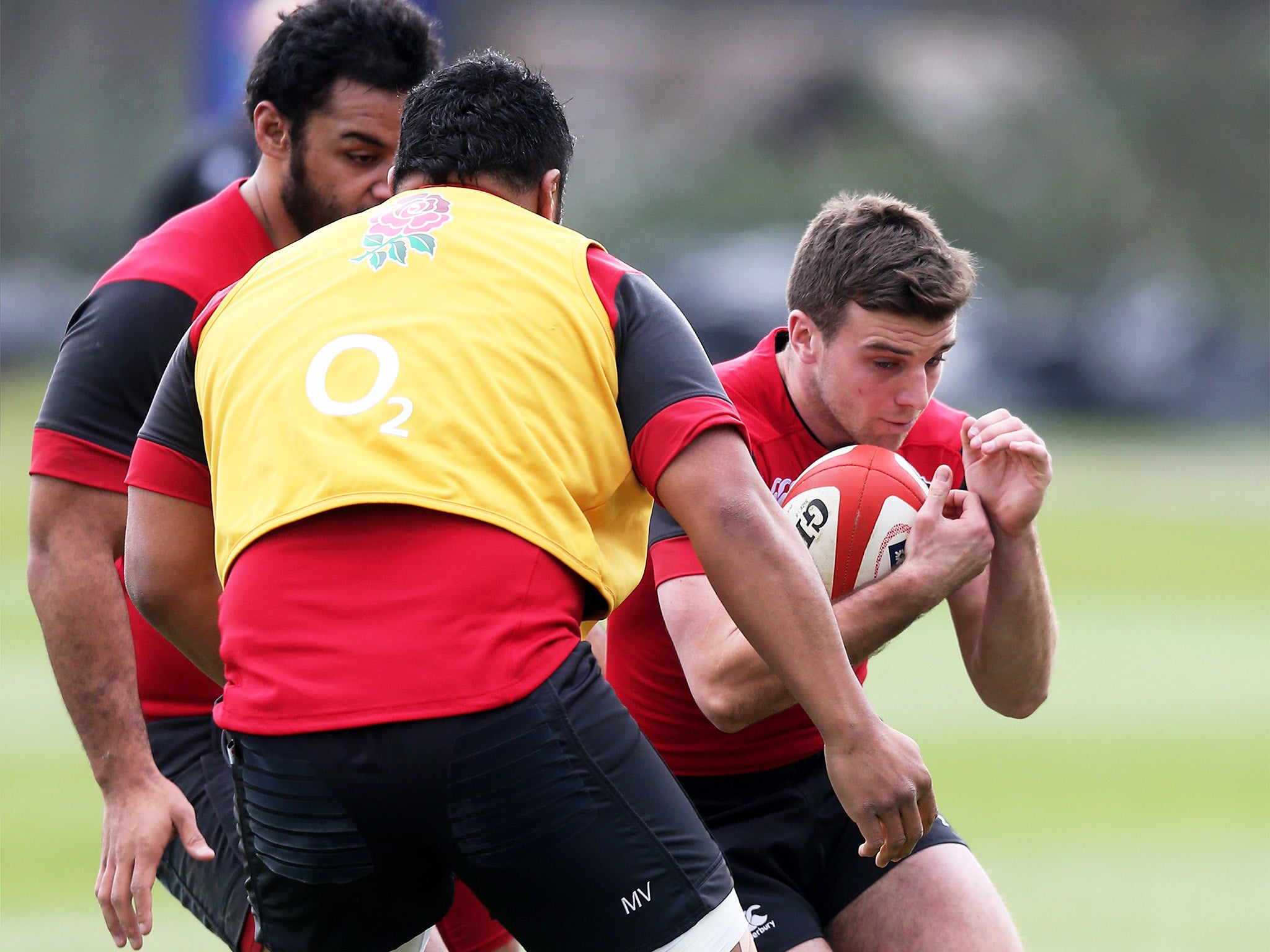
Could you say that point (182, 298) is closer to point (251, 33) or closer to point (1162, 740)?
point (251, 33)

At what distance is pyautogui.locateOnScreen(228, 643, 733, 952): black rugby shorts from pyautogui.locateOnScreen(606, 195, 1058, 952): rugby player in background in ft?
2.83

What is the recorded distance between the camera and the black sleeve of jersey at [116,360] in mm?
3844

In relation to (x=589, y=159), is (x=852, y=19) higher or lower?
higher

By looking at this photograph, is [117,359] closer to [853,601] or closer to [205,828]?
[205,828]

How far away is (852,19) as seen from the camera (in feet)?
160

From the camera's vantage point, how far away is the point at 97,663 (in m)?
3.74

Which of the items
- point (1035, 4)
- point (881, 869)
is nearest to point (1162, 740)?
point (881, 869)

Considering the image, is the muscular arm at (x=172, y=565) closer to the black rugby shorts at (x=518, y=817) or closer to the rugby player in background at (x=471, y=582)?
the rugby player in background at (x=471, y=582)

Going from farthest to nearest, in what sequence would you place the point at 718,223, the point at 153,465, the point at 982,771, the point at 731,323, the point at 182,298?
the point at 718,223 → the point at 731,323 → the point at 982,771 → the point at 182,298 → the point at 153,465

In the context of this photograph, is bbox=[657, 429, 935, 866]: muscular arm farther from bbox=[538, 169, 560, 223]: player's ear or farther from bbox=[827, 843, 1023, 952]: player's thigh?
bbox=[827, 843, 1023, 952]: player's thigh

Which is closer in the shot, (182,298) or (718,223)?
(182,298)

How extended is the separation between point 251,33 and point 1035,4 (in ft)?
142

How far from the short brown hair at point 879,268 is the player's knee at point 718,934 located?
1.69 metres

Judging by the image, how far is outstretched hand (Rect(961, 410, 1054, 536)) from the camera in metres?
3.88
